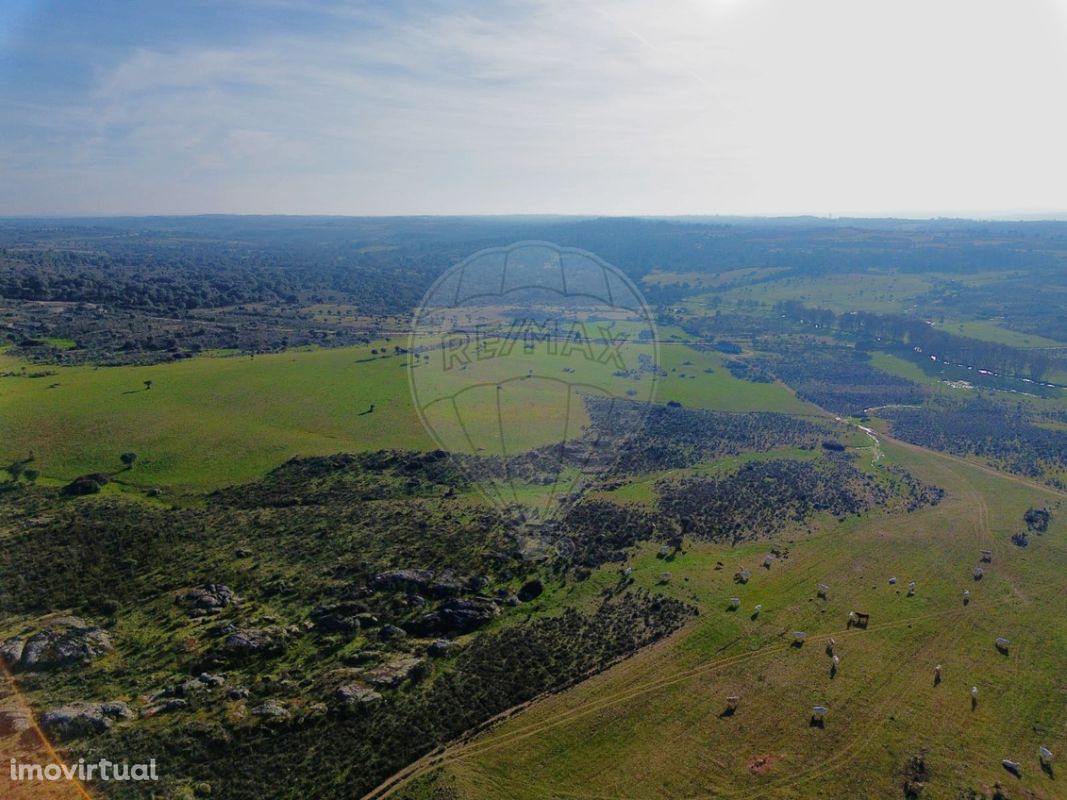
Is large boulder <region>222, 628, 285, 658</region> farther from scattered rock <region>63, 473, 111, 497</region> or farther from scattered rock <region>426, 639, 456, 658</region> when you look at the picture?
scattered rock <region>63, 473, 111, 497</region>

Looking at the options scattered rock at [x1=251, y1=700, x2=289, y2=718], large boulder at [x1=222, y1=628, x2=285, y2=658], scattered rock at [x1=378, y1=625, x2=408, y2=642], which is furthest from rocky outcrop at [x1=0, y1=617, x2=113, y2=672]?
scattered rock at [x1=378, y1=625, x2=408, y2=642]

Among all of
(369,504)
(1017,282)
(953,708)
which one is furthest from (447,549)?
(1017,282)

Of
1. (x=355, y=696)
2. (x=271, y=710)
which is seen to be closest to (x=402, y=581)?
(x=355, y=696)

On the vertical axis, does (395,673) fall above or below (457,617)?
below

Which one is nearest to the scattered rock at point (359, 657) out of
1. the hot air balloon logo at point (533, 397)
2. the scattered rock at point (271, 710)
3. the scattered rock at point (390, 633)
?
the scattered rock at point (390, 633)

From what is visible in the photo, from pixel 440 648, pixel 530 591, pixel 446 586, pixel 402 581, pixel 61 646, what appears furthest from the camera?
pixel 402 581

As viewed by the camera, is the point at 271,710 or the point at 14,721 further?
the point at 271,710

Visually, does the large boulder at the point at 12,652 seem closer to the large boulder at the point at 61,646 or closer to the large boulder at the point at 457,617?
the large boulder at the point at 61,646

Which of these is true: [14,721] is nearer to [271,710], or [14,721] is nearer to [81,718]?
[81,718]
